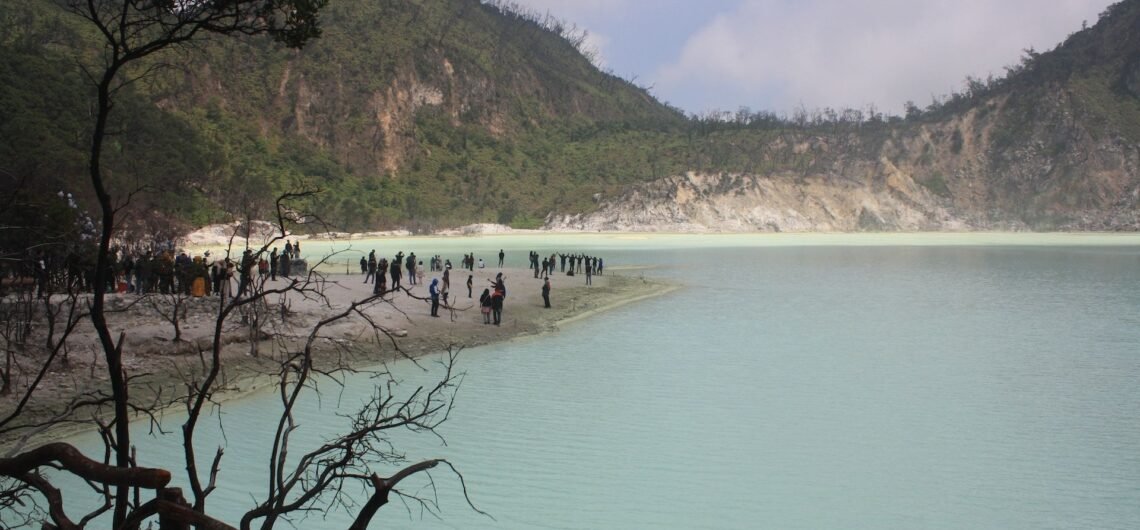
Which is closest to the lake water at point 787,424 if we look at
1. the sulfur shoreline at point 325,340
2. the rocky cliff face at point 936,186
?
the sulfur shoreline at point 325,340

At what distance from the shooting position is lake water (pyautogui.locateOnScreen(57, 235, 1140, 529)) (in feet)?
38.9

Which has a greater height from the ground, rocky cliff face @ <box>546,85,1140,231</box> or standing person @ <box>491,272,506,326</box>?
rocky cliff face @ <box>546,85,1140,231</box>

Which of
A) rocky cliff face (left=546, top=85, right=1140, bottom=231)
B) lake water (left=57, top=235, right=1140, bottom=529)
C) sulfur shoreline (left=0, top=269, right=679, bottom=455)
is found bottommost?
lake water (left=57, top=235, right=1140, bottom=529)

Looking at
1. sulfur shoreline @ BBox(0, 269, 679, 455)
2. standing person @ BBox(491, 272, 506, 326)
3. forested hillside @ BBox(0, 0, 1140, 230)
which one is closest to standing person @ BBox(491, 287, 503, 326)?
standing person @ BBox(491, 272, 506, 326)

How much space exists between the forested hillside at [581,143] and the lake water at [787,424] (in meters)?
65.9

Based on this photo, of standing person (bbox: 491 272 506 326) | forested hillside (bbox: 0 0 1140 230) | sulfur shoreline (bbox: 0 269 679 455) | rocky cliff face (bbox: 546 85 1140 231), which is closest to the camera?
sulfur shoreline (bbox: 0 269 679 455)

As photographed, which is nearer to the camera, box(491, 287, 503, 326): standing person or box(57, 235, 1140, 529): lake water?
box(57, 235, 1140, 529): lake water

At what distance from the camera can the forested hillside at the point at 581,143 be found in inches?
4048

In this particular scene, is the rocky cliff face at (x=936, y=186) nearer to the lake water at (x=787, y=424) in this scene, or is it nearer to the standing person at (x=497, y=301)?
the lake water at (x=787, y=424)

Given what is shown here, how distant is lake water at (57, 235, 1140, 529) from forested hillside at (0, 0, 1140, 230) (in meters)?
65.9

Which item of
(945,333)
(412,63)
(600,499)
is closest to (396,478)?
(600,499)

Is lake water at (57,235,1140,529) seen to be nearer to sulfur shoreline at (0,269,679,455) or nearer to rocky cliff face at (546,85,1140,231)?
sulfur shoreline at (0,269,679,455)

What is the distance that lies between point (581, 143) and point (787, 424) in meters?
122

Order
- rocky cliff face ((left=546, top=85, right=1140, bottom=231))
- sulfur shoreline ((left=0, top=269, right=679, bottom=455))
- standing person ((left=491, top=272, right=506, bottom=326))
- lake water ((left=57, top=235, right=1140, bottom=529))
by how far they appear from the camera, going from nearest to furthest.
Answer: lake water ((left=57, top=235, right=1140, bottom=529)), sulfur shoreline ((left=0, top=269, right=679, bottom=455)), standing person ((left=491, top=272, right=506, bottom=326)), rocky cliff face ((left=546, top=85, right=1140, bottom=231))
